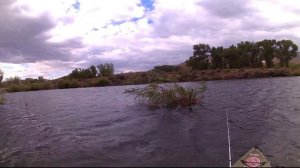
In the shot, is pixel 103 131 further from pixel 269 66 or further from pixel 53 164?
pixel 269 66

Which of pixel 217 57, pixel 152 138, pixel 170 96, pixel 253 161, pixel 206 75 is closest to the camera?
pixel 253 161

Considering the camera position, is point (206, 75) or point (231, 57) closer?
point (206, 75)

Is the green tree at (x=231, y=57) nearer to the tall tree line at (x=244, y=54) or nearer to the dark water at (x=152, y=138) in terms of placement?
the tall tree line at (x=244, y=54)

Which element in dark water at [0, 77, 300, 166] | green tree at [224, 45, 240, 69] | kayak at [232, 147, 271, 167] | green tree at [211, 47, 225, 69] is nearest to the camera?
kayak at [232, 147, 271, 167]

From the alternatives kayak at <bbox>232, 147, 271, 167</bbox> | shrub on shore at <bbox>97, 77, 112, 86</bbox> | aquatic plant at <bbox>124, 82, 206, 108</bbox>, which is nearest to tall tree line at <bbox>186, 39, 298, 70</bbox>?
shrub on shore at <bbox>97, 77, 112, 86</bbox>

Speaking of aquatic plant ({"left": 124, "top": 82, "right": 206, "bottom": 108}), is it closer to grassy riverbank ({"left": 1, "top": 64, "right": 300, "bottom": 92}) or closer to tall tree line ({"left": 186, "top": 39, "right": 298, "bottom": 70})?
grassy riverbank ({"left": 1, "top": 64, "right": 300, "bottom": 92})

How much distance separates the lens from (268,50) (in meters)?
115

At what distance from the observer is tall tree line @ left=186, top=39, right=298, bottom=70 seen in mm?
115812

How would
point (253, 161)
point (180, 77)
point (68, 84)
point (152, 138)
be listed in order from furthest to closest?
point (68, 84)
point (180, 77)
point (152, 138)
point (253, 161)

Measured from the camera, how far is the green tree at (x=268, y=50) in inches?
4547

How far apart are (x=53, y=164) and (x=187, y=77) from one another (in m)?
90.0

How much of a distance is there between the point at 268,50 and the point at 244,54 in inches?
A: 266

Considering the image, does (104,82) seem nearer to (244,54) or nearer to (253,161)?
(244,54)

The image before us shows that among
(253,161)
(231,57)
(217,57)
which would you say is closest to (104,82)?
(217,57)
